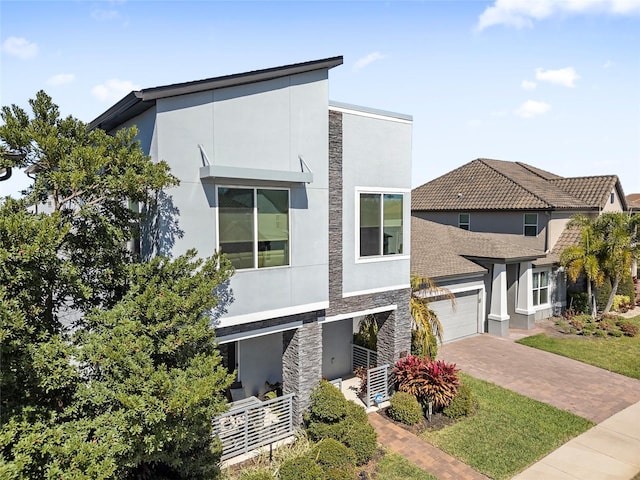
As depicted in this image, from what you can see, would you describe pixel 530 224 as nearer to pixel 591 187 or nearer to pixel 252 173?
pixel 591 187

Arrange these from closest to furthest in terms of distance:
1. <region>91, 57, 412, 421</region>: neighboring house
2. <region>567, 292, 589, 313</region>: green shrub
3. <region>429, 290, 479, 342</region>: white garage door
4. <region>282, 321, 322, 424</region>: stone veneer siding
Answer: <region>91, 57, 412, 421</region>: neighboring house, <region>282, 321, 322, 424</region>: stone veneer siding, <region>429, 290, 479, 342</region>: white garage door, <region>567, 292, 589, 313</region>: green shrub

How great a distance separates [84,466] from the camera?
483 cm

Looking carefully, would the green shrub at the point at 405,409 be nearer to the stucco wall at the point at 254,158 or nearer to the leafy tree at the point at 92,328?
the stucco wall at the point at 254,158

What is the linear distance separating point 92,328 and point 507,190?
2463 cm

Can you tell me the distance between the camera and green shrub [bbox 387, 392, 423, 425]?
11.4 m

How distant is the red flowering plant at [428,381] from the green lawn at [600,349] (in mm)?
8136

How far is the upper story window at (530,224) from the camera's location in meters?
23.7

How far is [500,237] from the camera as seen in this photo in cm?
2480

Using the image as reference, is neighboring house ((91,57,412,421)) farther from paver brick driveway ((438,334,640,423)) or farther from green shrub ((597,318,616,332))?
green shrub ((597,318,616,332))

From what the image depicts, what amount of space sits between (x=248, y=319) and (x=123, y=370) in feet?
13.6

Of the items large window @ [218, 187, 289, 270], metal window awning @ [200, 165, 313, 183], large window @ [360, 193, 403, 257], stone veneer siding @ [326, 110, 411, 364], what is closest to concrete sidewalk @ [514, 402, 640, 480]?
stone veneer siding @ [326, 110, 411, 364]

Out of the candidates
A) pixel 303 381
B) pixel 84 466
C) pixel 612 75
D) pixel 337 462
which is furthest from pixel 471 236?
pixel 84 466

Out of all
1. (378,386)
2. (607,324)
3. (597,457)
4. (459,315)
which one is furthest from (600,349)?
(378,386)

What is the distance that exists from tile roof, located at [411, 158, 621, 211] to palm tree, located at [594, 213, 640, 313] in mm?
2061
